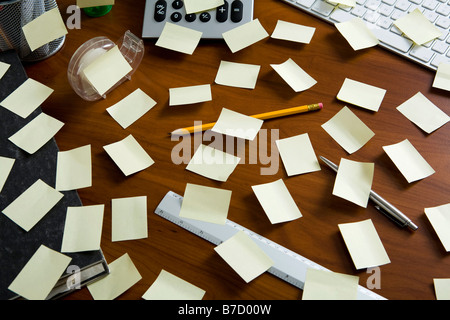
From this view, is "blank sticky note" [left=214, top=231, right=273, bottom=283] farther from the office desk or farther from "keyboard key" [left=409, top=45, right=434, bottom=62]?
A: "keyboard key" [left=409, top=45, right=434, bottom=62]

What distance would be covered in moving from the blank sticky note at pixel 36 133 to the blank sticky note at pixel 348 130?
1.48ft

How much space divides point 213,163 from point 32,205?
0.28 m

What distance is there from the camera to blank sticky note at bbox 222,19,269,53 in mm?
866

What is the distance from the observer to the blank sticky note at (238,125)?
78cm

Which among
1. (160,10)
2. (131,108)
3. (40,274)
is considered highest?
(160,10)

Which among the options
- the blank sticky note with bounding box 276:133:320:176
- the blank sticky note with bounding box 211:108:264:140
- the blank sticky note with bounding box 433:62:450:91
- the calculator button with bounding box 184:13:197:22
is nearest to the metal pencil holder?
the calculator button with bounding box 184:13:197:22

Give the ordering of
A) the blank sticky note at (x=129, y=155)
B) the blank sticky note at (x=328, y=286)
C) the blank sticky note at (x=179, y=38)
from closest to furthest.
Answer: the blank sticky note at (x=328, y=286) < the blank sticky note at (x=129, y=155) < the blank sticky note at (x=179, y=38)

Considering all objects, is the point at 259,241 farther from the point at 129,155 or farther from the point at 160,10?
the point at 160,10

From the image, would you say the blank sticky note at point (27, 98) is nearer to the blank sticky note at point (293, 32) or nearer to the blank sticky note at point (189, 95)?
the blank sticky note at point (189, 95)

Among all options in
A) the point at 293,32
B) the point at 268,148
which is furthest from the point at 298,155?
the point at 293,32

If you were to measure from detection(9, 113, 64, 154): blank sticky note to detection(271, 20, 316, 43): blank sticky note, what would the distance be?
42cm

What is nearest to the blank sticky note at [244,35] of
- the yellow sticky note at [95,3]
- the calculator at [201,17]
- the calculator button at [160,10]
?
the calculator at [201,17]

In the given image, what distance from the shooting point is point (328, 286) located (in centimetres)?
65
